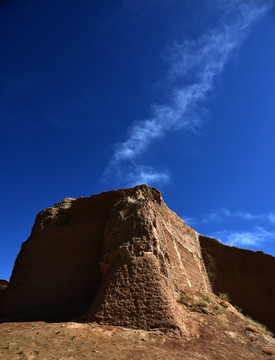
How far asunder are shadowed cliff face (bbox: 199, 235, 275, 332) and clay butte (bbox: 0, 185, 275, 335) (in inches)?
3.8

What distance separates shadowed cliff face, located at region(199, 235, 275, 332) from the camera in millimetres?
14562

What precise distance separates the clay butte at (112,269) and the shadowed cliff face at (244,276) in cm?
10

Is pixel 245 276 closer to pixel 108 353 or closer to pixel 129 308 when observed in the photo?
pixel 129 308

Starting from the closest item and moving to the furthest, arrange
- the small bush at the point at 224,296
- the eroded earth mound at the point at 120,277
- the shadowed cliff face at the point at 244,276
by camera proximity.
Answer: the eroded earth mound at the point at 120,277 < the small bush at the point at 224,296 < the shadowed cliff face at the point at 244,276

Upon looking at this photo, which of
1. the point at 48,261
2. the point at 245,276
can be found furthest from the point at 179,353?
the point at 245,276

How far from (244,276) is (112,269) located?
10.4 metres

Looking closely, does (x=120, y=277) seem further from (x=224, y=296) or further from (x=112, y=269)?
(x=224, y=296)

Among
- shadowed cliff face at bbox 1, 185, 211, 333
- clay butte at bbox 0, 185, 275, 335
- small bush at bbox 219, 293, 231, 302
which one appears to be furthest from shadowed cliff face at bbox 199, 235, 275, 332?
shadowed cliff face at bbox 1, 185, 211, 333

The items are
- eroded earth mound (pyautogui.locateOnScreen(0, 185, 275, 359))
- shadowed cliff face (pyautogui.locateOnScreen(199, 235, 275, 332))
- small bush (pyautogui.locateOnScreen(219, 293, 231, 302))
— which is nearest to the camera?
eroded earth mound (pyautogui.locateOnScreen(0, 185, 275, 359))

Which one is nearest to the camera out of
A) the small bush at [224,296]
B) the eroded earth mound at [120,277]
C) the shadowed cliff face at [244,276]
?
the eroded earth mound at [120,277]

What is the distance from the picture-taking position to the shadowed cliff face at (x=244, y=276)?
14562 mm

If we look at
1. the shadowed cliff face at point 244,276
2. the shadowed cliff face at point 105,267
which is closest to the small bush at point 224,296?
the shadowed cliff face at point 244,276

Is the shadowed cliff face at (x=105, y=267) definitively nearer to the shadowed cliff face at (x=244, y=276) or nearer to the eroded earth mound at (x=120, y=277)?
the eroded earth mound at (x=120, y=277)

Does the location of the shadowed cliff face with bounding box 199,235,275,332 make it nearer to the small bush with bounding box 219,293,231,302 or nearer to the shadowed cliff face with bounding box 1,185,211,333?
the small bush with bounding box 219,293,231,302
